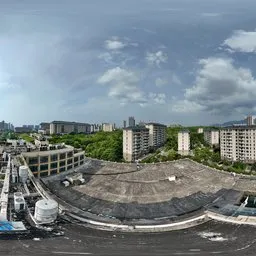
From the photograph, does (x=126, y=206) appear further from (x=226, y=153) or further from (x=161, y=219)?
(x=226, y=153)

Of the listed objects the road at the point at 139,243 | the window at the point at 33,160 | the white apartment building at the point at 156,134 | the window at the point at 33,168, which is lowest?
the road at the point at 139,243

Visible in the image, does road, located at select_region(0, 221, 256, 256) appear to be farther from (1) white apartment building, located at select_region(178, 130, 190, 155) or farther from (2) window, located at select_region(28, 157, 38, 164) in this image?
(1) white apartment building, located at select_region(178, 130, 190, 155)

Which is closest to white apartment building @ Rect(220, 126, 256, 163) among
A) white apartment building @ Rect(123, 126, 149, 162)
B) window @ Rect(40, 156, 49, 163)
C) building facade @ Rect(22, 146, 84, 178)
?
white apartment building @ Rect(123, 126, 149, 162)

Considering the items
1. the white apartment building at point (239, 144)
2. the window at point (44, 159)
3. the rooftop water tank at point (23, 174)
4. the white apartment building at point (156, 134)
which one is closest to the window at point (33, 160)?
the window at point (44, 159)

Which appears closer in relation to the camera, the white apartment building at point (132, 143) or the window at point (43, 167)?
the window at point (43, 167)

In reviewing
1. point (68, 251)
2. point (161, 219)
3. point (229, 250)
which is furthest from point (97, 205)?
point (229, 250)

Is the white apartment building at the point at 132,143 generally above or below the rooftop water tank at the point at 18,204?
above

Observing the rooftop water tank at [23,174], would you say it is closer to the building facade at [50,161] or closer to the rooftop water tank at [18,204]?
the rooftop water tank at [18,204]
